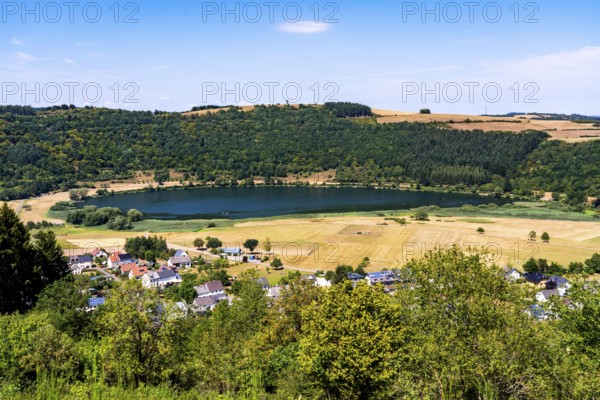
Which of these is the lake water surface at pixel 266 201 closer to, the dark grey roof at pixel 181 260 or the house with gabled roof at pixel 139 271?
the dark grey roof at pixel 181 260

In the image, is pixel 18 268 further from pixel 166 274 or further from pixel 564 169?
pixel 564 169

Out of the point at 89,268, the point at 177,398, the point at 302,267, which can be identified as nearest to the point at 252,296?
the point at 177,398

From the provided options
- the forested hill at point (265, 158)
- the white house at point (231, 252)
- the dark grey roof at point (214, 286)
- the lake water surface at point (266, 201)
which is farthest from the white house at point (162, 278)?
the forested hill at point (265, 158)

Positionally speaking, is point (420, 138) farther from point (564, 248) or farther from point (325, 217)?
point (564, 248)

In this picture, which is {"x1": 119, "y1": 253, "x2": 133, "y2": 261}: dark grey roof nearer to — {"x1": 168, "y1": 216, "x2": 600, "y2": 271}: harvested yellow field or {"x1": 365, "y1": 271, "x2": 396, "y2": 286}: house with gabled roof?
{"x1": 168, "y1": 216, "x2": 600, "y2": 271}: harvested yellow field

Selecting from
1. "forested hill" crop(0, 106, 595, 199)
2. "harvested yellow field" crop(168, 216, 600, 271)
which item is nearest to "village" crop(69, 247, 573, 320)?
"harvested yellow field" crop(168, 216, 600, 271)

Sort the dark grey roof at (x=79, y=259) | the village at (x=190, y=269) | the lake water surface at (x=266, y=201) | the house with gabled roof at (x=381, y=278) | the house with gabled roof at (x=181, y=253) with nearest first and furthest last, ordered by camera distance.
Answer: the village at (x=190, y=269) → the house with gabled roof at (x=381, y=278) → the dark grey roof at (x=79, y=259) → the house with gabled roof at (x=181, y=253) → the lake water surface at (x=266, y=201)

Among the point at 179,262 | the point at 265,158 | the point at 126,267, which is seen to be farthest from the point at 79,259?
the point at 265,158
